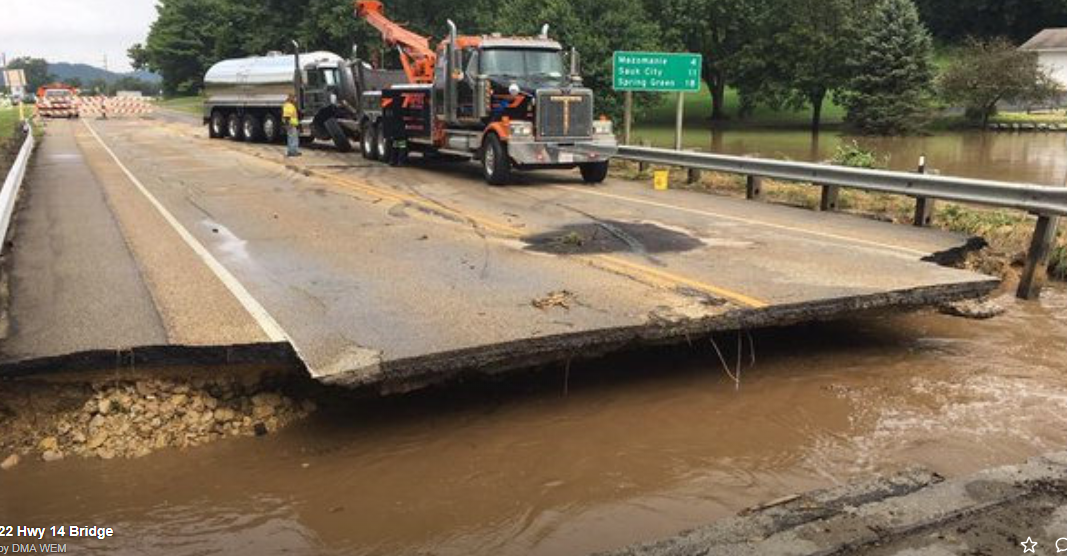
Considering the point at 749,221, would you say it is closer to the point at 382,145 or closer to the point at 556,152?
the point at 556,152

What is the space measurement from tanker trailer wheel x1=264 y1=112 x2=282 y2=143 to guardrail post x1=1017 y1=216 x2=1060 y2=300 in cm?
2405

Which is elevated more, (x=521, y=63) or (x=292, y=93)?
(x=521, y=63)

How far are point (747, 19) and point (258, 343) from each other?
51.4 metres

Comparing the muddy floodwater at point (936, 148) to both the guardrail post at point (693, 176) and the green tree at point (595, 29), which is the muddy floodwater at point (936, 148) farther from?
the guardrail post at point (693, 176)

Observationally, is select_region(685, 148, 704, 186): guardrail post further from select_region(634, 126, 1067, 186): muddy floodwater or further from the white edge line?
the white edge line

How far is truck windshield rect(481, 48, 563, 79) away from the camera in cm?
1652

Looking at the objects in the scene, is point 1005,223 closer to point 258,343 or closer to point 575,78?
point 575,78

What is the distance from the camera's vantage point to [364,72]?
77.6 feet

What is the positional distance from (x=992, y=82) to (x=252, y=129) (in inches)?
1561

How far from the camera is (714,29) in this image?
5372 centimetres

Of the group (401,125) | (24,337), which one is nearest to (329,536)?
(24,337)

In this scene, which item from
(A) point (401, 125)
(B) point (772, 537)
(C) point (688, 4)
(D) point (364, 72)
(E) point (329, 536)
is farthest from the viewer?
(C) point (688, 4)

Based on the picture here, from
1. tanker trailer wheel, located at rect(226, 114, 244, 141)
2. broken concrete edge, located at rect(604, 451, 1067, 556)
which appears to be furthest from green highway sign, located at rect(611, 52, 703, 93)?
tanker trailer wheel, located at rect(226, 114, 244, 141)

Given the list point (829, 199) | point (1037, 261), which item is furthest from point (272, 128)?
point (1037, 261)
